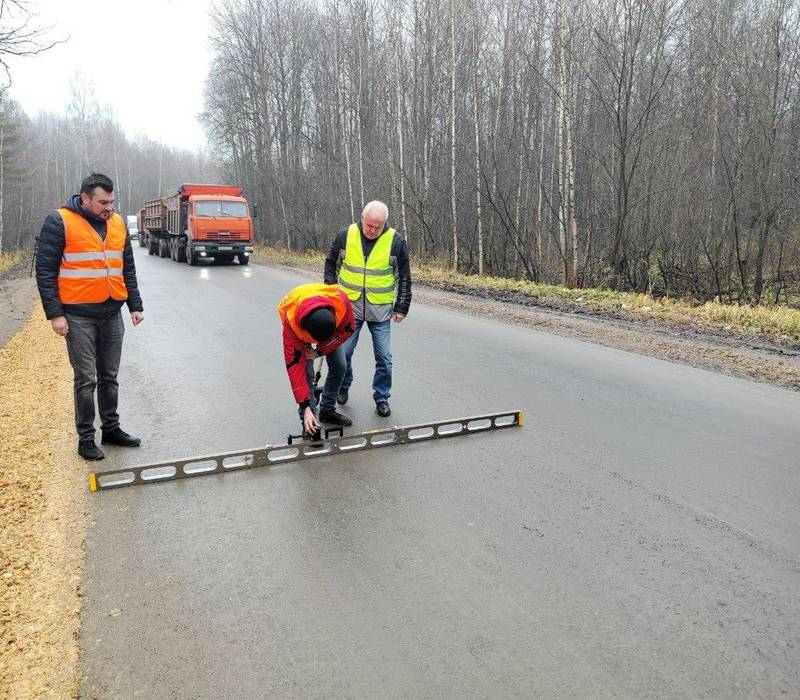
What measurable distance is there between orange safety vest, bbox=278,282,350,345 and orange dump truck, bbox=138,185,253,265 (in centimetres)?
2120

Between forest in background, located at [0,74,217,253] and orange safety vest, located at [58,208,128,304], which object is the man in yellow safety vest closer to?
orange safety vest, located at [58,208,128,304]

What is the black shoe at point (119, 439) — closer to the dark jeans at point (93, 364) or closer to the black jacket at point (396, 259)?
the dark jeans at point (93, 364)

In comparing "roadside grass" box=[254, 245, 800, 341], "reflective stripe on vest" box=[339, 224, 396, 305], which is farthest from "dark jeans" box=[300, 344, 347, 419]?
"roadside grass" box=[254, 245, 800, 341]

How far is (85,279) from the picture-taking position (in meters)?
4.84

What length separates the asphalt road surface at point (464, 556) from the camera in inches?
100

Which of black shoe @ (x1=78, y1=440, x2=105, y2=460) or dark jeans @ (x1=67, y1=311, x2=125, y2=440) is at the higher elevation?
dark jeans @ (x1=67, y1=311, x2=125, y2=440)

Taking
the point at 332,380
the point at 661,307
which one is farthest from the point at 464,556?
the point at 661,307

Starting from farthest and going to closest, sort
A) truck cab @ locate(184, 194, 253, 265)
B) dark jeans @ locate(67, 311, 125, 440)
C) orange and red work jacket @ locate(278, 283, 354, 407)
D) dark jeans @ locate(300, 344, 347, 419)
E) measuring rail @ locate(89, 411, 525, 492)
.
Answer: truck cab @ locate(184, 194, 253, 265) < dark jeans @ locate(300, 344, 347, 419) < dark jeans @ locate(67, 311, 125, 440) < orange and red work jacket @ locate(278, 283, 354, 407) < measuring rail @ locate(89, 411, 525, 492)

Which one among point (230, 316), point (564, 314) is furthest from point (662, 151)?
point (230, 316)

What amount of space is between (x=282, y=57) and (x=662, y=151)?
79.5 feet

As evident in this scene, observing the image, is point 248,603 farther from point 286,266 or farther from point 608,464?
point 286,266

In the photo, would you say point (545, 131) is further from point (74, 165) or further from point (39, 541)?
point (74, 165)

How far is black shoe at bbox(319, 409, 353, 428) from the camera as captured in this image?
18.4ft

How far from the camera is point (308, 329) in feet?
14.6
